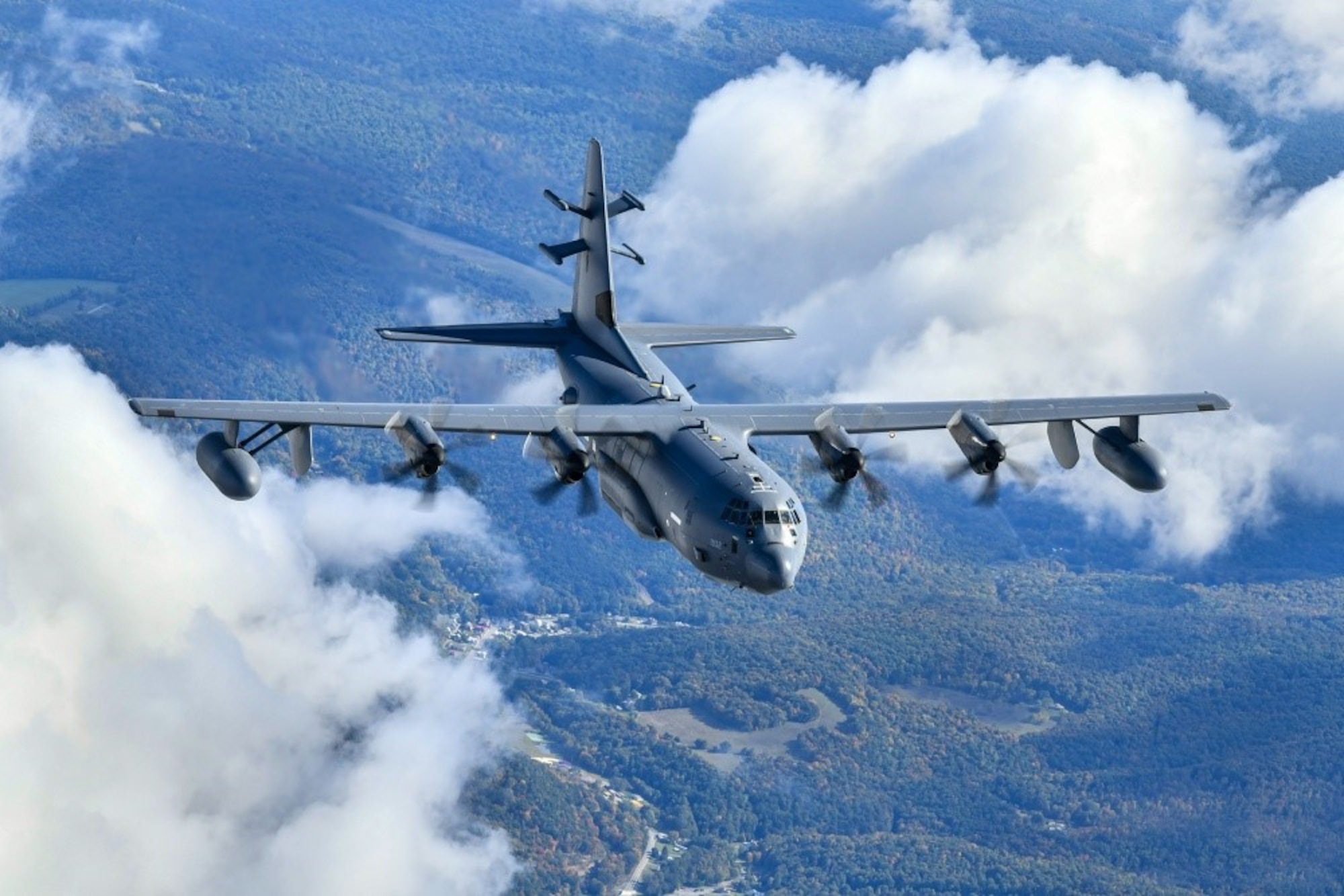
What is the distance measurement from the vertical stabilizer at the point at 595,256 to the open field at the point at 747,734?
98.4 metres

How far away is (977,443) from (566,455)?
693 inches

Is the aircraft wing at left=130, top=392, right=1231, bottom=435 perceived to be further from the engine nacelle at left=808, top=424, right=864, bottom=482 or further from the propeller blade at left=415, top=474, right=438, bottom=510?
the propeller blade at left=415, top=474, right=438, bottom=510

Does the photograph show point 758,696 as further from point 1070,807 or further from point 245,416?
point 245,416

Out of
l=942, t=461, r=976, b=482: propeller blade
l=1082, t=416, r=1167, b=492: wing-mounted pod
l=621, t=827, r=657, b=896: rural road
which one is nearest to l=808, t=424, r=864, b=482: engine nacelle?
l=942, t=461, r=976, b=482: propeller blade

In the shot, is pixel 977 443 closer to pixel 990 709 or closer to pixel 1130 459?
pixel 1130 459

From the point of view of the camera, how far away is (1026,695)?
19938cm

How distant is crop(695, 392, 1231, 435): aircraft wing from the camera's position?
82.8m

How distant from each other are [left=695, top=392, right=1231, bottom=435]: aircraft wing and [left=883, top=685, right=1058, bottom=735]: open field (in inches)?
4342

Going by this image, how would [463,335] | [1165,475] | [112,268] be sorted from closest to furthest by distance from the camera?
[1165,475] → [463,335] → [112,268]

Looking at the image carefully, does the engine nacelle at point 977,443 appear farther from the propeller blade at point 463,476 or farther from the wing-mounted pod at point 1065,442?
the propeller blade at point 463,476

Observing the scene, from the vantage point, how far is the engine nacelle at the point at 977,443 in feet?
266

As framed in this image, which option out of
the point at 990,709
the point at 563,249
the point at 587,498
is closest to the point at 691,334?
the point at 563,249

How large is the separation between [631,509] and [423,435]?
986 centimetres

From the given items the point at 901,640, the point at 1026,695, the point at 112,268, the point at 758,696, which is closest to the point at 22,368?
the point at 112,268
